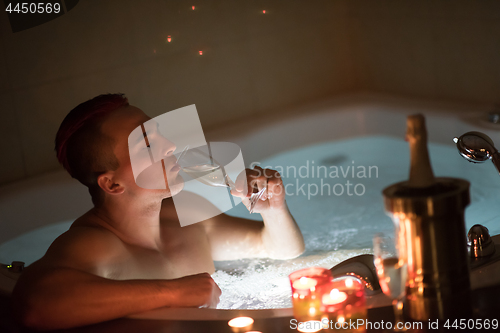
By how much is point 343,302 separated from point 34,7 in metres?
1.57

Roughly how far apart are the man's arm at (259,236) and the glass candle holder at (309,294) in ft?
1.87

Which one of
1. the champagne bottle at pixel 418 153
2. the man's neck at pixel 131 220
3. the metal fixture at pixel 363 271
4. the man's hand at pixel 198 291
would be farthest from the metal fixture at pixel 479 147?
the man's neck at pixel 131 220

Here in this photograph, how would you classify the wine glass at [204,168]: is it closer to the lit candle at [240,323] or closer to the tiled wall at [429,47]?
the lit candle at [240,323]

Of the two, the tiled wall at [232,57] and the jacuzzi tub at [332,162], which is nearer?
the jacuzzi tub at [332,162]

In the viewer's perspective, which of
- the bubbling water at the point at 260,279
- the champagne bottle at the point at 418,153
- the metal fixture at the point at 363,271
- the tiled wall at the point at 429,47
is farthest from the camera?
the tiled wall at the point at 429,47

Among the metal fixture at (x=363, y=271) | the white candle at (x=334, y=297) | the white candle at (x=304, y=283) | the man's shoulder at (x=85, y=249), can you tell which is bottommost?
the white candle at (x=334, y=297)

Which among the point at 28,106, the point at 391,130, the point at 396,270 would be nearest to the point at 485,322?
the point at 396,270

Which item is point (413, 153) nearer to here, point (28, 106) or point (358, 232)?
point (358, 232)

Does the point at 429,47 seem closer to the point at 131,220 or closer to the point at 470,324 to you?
the point at 131,220

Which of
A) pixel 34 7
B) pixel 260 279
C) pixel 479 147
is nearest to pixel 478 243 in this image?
pixel 479 147

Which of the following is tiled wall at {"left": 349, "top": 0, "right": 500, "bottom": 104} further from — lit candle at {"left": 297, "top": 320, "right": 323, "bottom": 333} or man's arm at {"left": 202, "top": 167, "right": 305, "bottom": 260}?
lit candle at {"left": 297, "top": 320, "right": 323, "bottom": 333}

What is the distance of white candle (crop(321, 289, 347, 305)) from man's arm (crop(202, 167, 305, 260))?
58cm

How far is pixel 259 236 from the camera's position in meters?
1.24

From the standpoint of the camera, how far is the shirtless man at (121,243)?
0.68 metres
